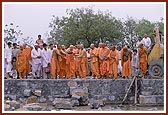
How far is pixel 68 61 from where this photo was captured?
52.6 feet

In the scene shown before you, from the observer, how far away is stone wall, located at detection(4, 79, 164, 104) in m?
15.3

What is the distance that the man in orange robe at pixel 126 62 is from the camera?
16.2 metres

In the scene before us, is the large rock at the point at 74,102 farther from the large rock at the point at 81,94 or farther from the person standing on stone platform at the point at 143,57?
the person standing on stone platform at the point at 143,57

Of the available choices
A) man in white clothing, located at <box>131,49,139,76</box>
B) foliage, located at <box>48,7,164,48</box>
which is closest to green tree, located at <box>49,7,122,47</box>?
foliage, located at <box>48,7,164,48</box>

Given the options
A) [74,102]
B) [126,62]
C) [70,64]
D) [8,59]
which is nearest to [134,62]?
[126,62]

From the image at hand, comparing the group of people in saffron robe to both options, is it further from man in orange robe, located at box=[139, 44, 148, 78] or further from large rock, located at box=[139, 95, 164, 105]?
large rock, located at box=[139, 95, 164, 105]

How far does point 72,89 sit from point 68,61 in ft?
3.87

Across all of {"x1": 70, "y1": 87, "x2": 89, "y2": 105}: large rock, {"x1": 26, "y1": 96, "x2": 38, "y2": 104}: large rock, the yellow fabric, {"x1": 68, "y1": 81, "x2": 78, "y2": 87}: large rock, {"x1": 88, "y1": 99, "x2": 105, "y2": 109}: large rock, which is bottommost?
{"x1": 88, "y1": 99, "x2": 105, "y2": 109}: large rock

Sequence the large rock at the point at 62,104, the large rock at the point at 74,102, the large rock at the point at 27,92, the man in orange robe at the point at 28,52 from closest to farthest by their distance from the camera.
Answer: the large rock at the point at 62,104 < the large rock at the point at 74,102 < the large rock at the point at 27,92 < the man in orange robe at the point at 28,52

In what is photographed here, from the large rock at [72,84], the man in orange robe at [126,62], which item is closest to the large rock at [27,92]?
the large rock at [72,84]

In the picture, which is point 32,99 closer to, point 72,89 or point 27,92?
point 27,92

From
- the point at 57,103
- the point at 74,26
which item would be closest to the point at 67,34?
the point at 74,26

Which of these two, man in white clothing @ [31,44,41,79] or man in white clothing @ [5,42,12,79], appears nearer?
man in white clothing @ [5,42,12,79]

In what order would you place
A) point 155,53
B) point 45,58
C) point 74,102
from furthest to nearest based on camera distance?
point 45,58 < point 155,53 < point 74,102
